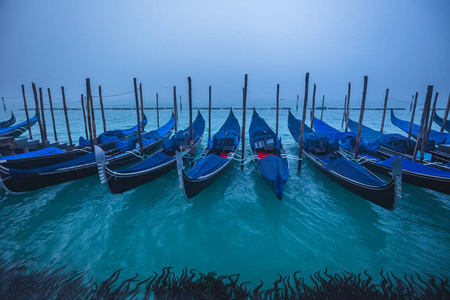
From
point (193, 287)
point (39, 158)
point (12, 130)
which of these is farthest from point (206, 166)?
point (12, 130)

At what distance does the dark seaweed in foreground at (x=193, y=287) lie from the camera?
2.86 metres

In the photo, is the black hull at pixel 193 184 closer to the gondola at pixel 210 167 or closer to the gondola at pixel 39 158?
the gondola at pixel 210 167

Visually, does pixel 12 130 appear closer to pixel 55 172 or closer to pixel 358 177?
pixel 55 172

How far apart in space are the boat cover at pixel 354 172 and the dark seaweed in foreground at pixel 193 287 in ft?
6.78

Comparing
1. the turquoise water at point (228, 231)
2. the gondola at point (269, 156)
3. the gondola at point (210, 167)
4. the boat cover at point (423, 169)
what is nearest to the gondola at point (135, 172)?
the turquoise water at point (228, 231)

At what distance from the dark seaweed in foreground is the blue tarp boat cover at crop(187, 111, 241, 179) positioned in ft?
8.72

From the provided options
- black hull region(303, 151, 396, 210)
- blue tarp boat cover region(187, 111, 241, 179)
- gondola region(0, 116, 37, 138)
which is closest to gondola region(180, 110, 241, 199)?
blue tarp boat cover region(187, 111, 241, 179)

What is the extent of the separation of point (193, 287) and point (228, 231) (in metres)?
1.73

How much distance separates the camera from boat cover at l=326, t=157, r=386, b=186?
16.2ft

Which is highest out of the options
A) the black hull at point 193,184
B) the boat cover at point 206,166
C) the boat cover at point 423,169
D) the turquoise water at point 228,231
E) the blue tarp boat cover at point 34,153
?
the blue tarp boat cover at point 34,153

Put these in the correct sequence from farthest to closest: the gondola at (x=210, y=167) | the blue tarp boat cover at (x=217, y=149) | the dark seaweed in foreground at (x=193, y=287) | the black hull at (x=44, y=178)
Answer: the blue tarp boat cover at (x=217, y=149)
the gondola at (x=210, y=167)
the black hull at (x=44, y=178)
the dark seaweed in foreground at (x=193, y=287)

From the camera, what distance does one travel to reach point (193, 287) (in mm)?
3012

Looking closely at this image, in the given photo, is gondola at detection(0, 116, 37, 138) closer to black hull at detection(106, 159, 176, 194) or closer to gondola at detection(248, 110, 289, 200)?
black hull at detection(106, 159, 176, 194)

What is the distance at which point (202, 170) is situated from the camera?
5820 mm
